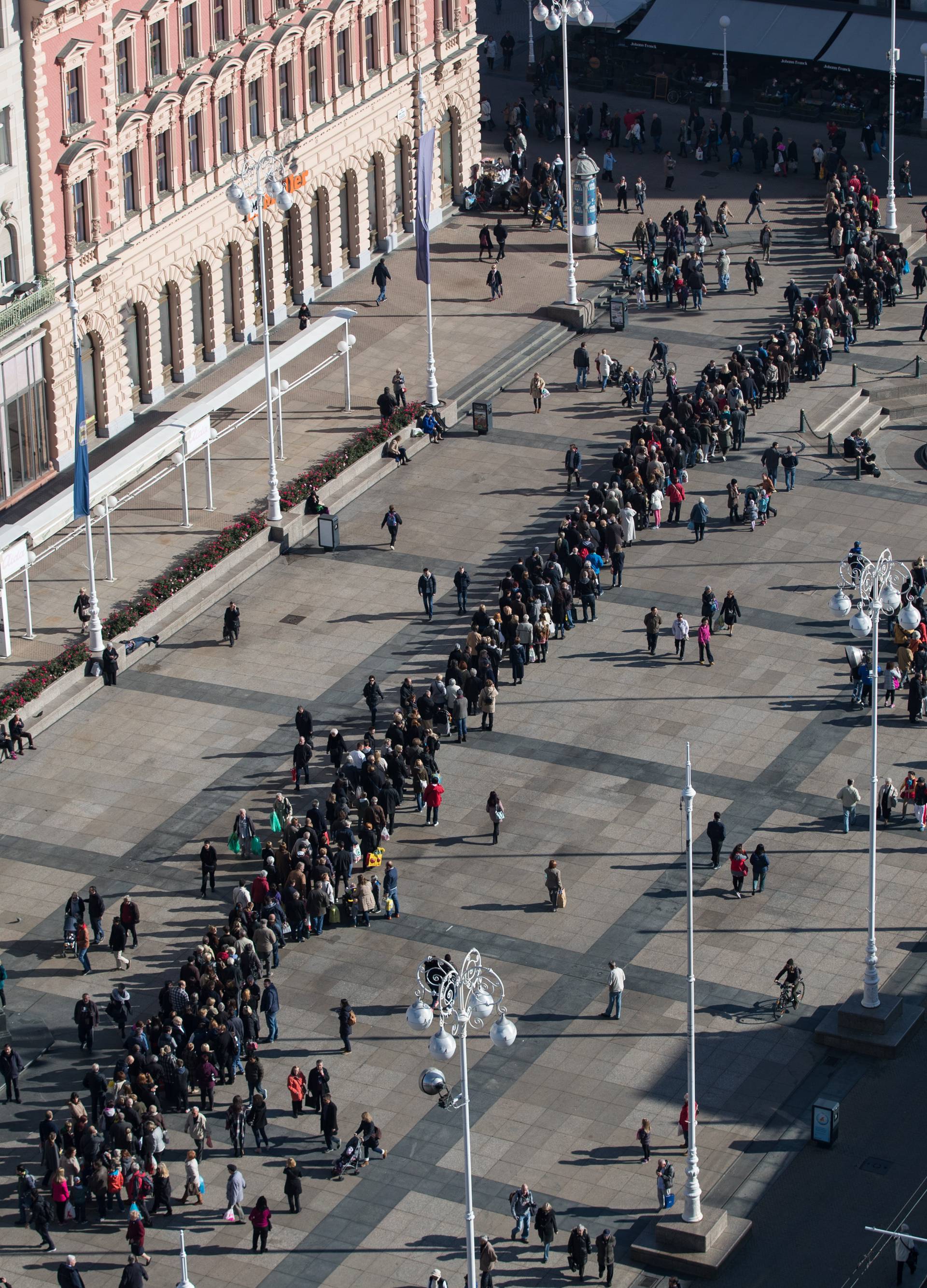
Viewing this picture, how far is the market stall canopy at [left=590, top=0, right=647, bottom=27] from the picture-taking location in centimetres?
11819

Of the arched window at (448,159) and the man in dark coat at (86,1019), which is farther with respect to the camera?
the arched window at (448,159)

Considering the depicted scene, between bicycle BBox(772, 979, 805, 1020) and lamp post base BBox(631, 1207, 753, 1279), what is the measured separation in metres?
7.22

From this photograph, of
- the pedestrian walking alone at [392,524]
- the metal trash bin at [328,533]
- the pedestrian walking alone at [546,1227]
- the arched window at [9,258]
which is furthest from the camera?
the metal trash bin at [328,533]

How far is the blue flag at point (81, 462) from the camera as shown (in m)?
71.6

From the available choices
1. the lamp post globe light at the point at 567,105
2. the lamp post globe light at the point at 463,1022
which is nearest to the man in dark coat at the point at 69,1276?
the lamp post globe light at the point at 463,1022

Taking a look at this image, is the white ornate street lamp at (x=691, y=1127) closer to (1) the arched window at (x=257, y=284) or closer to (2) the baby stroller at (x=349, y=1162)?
(2) the baby stroller at (x=349, y=1162)

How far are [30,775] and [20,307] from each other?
1538 centimetres

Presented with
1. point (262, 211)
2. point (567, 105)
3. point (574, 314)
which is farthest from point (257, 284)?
point (567, 105)

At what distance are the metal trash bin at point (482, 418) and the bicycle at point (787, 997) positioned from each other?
30924mm

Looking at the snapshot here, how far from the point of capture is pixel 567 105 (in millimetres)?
95062

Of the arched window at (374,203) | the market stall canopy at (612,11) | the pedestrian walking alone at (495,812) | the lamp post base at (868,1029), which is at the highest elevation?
the market stall canopy at (612,11)

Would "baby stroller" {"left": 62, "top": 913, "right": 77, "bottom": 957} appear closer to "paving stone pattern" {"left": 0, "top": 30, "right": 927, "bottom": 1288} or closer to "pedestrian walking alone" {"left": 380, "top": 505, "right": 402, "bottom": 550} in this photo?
"paving stone pattern" {"left": 0, "top": 30, "right": 927, "bottom": 1288}

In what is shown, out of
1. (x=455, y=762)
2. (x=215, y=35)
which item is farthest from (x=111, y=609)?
(x=215, y=35)

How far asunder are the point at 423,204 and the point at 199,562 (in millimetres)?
15964
